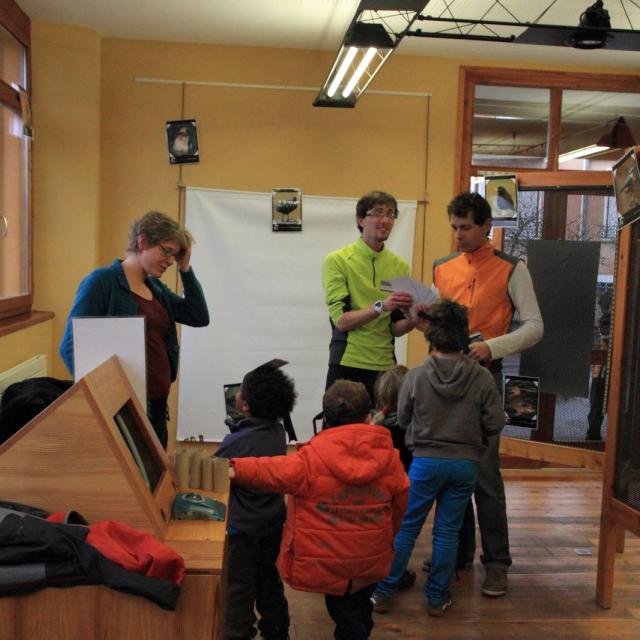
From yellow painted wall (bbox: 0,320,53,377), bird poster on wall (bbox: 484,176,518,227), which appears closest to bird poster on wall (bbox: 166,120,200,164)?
yellow painted wall (bbox: 0,320,53,377)

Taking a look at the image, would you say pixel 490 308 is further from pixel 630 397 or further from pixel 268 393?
pixel 268 393

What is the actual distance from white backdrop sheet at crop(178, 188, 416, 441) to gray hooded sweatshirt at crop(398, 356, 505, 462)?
7.41 feet

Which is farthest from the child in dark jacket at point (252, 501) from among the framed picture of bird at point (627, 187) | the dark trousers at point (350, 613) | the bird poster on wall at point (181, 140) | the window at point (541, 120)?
the window at point (541, 120)

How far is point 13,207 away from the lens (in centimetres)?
441

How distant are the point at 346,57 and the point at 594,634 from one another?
9.37 feet

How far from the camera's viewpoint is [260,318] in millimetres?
5102

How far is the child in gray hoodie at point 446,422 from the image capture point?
2.84m

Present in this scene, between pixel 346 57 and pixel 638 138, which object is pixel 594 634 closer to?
pixel 346 57

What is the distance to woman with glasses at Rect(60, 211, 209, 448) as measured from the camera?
2.57 m

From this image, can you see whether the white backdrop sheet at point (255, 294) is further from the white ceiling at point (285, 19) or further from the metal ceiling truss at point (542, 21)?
the metal ceiling truss at point (542, 21)

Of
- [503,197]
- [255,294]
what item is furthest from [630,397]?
→ [255,294]

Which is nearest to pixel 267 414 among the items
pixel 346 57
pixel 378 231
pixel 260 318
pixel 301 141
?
pixel 378 231

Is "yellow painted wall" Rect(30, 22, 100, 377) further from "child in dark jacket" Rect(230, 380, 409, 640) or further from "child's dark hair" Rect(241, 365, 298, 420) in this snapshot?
"child in dark jacket" Rect(230, 380, 409, 640)

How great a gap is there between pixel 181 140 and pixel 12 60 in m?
1.08
